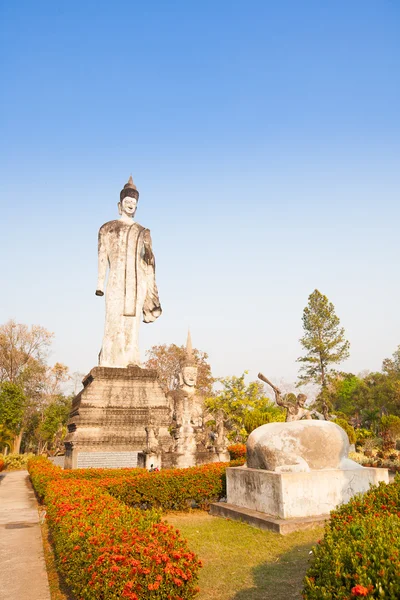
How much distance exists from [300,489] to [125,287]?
12.8 metres

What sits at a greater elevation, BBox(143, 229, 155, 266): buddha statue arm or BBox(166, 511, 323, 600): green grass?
BBox(143, 229, 155, 266): buddha statue arm

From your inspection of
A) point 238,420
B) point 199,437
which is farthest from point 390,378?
point 199,437

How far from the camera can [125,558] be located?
3285mm

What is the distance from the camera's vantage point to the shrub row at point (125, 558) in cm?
320

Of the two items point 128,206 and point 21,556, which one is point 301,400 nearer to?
point 21,556

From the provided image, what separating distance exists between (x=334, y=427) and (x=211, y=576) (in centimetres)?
331

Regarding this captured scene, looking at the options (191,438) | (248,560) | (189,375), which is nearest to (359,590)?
(248,560)

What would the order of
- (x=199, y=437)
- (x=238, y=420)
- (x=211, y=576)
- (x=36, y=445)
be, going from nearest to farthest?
(x=211, y=576) → (x=199, y=437) → (x=238, y=420) → (x=36, y=445)

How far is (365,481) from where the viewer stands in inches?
266

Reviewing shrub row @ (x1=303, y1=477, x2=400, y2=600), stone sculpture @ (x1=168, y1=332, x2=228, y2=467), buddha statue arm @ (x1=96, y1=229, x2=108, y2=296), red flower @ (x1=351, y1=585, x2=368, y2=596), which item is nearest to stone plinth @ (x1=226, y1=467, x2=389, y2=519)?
shrub row @ (x1=303, y1=477, x2=400, y2=600)

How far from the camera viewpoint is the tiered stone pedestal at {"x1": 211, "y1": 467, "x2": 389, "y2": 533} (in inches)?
237

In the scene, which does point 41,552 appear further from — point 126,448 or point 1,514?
point 126,448

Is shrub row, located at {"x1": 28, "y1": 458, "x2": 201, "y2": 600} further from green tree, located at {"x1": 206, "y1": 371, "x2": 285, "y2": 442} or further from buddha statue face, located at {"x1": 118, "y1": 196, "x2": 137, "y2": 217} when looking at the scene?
green tree, located at {"x1": 206, "y1": 371, "x2": 285, "y2": 442}

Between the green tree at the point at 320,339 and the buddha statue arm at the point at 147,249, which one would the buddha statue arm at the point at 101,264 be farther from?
the green tree at the point at 320,339
